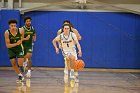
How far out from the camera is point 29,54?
38.8 ft

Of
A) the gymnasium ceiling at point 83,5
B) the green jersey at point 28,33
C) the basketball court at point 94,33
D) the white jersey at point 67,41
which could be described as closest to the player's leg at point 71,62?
the white jersey at point 67,41

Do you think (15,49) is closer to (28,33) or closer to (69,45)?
(28,33)

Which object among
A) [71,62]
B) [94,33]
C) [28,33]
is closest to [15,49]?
[28,33]

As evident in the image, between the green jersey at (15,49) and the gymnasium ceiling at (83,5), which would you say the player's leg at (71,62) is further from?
the gymnasium ceiling at (83,5)

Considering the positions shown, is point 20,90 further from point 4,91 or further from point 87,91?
point 87,91

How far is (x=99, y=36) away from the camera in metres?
16.3

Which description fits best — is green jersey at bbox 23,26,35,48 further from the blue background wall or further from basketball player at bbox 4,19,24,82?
the blue background wall

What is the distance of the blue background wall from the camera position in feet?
53.4

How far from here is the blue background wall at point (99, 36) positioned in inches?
640

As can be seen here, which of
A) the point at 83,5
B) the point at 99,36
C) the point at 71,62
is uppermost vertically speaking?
the point at 83,5

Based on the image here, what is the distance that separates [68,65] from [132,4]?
706 centimetres

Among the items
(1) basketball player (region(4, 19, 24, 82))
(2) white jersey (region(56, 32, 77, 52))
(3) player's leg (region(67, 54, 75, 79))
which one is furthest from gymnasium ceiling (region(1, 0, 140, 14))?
(3) player's leg (region(67, 54, 75, 79))

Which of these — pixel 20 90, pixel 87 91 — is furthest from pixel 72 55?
pixel 20 90

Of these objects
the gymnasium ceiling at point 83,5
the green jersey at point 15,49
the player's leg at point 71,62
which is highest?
the gymnasium ceiling at point 83,5
